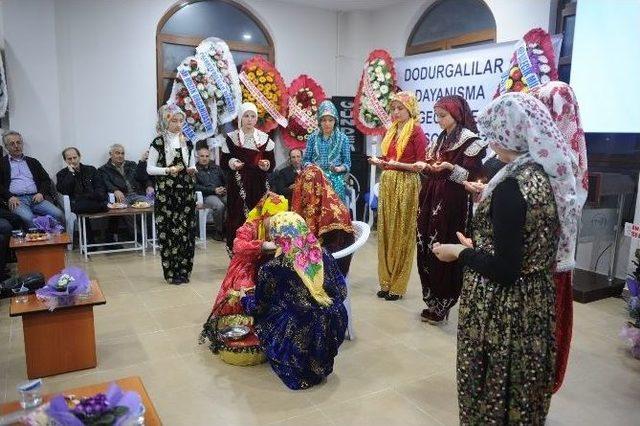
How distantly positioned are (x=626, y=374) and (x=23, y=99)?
18.5 feet

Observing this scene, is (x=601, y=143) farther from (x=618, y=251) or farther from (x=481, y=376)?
(x=481, y=376)

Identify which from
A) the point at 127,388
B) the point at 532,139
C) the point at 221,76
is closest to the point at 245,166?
the point at 221,76

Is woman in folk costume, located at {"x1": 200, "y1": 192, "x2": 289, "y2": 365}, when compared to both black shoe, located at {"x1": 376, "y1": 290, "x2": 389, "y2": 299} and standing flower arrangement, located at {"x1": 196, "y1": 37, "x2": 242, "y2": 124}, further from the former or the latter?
standing flower arrangement, located at {"x1": 196, "y1": 37, "x2": 242, "y2": 124}

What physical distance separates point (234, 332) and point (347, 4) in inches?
205

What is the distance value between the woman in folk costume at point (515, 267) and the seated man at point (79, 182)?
4129 mm

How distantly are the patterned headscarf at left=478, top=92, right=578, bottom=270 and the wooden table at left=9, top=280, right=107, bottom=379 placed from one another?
2.09m

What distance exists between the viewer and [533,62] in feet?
14.5

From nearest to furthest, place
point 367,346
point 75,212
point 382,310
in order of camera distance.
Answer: point 367,346
point 382,310
point 75,212

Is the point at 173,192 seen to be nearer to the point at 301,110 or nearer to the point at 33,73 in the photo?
the point at 33,73

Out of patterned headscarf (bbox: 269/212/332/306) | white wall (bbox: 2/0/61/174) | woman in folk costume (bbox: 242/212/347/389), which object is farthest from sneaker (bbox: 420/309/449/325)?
white wall (bbox: 2/0/61/174)

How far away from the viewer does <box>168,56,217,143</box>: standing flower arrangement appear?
230 inches

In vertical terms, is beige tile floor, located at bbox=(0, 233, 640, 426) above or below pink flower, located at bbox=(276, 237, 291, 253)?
below

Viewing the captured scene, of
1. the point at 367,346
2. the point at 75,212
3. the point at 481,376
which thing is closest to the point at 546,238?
the point at 481,376

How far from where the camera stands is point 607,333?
131 inches
